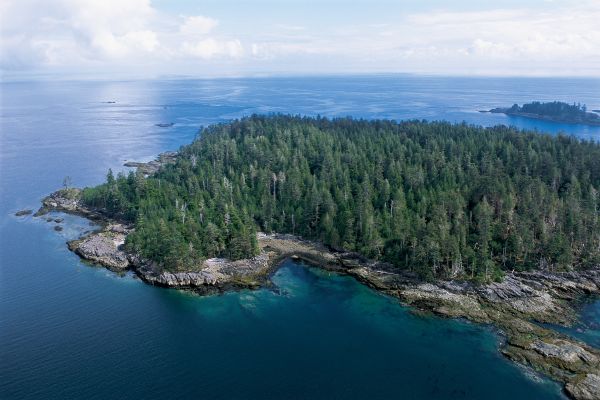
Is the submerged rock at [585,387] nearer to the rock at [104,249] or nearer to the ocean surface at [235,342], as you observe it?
the ocean surface at [235,342]

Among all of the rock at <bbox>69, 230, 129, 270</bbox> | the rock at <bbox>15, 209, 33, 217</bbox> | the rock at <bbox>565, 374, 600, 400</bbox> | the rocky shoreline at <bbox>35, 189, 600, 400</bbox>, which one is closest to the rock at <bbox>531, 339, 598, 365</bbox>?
the rocky shoreline at <bbox>35, 189, 600, 400</bbox>

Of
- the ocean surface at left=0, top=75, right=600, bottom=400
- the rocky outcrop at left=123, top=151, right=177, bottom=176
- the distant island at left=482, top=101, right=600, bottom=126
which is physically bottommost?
the ocean surface at left=0, top=75, right=600, bottom=400

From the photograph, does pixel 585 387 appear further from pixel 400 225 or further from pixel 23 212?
pixel 23 212

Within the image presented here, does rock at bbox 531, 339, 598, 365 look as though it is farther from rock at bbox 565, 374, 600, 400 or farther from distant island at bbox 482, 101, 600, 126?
distant island at bbox 482, 101, 600, 126

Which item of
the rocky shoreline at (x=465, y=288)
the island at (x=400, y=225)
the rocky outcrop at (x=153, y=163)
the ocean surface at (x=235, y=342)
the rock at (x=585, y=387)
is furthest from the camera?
the rocky outcrop at (x=153, y=163)

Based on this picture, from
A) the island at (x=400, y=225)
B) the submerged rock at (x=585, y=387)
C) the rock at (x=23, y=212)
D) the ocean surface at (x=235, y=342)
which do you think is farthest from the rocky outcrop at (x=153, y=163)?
the submerged rock at (x=585, y=387)

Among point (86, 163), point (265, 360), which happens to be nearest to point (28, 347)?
point (265, 360)
